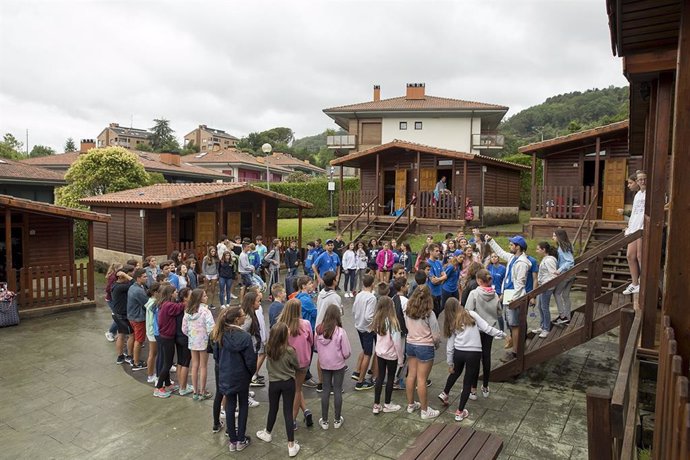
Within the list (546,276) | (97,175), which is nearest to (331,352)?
(546,276)

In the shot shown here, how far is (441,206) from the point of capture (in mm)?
20766

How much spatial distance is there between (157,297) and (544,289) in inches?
229

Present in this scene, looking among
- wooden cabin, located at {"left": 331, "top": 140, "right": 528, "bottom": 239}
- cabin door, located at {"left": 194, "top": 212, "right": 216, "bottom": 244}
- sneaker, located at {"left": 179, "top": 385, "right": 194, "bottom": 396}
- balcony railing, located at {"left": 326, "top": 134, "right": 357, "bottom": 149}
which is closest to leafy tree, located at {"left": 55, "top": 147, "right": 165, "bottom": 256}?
cabin door, located at {"left": 194, "top": 212, "right": 216, "bottom": 244}

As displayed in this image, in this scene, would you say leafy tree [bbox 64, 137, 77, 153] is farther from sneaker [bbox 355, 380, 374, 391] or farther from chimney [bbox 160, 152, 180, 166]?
sneaker [bbox 355, 380, 374, 391]

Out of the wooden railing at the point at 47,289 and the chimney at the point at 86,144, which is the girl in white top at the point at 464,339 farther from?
the chimney at the point at 86,144

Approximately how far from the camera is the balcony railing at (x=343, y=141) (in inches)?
1371

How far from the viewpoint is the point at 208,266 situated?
11.9 metres

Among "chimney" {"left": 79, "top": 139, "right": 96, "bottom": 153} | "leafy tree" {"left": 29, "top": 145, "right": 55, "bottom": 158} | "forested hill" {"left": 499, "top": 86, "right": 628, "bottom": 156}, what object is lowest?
"chimney" {"left": 79, "top": 139, "right": 96, "bottom": 153}

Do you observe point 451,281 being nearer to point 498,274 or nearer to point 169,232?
point 498,274

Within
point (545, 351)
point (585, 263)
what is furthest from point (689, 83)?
point (545, 351)

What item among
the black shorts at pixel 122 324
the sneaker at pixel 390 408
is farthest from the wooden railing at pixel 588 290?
the black shorts at pixel 122 324

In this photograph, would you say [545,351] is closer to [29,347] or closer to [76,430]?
[76,430]

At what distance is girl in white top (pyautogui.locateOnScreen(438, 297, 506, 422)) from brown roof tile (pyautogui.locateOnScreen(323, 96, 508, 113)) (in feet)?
97.2

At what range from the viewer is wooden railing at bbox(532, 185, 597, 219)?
16.7 meters
